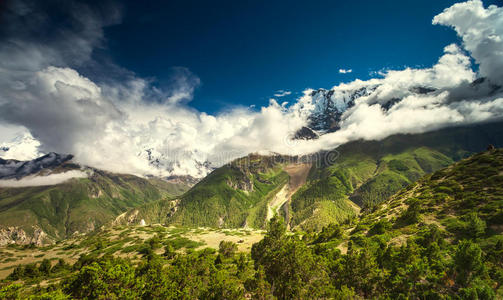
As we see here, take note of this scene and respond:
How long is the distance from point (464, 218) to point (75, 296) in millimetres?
100562

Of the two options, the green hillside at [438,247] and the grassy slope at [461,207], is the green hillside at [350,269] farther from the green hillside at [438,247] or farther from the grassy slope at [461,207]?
the grassy slope at [461,207]

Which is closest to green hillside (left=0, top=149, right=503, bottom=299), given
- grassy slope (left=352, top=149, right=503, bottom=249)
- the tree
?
the tree

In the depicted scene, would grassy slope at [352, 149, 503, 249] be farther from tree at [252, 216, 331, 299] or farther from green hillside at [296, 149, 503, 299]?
tree at [252, 216, 331, 299]

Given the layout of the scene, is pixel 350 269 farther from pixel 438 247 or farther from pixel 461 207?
pixel 461 207

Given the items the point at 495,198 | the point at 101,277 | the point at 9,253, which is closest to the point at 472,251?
the point at 495,198

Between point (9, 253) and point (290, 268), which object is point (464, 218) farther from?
point (9, 253)

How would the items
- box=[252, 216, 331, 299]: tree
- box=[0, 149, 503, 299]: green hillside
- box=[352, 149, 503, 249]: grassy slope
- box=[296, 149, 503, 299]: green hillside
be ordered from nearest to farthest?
1. box=[0, 149, 503, 299]: green hillside
2. box=[252, 216, 331, 299]: tree
3. box=[296, 149, 503, 299]: green hillside
4. box=[352, 149, 503, 249]: grassy slope

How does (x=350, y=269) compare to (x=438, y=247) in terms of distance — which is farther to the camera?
(x=438, y=247)

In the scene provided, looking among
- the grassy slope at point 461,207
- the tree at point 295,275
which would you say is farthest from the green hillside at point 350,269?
the grassy slope at point 461,207

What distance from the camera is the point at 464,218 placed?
203ft


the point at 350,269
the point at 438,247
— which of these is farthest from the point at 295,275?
the point at 438,247

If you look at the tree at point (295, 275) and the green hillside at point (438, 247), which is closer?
the tree at point (295, 275)

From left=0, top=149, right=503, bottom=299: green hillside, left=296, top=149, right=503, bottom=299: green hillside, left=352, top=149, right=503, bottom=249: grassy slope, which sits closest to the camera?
left=0, top=149, right=503, bottom=299: green hillside

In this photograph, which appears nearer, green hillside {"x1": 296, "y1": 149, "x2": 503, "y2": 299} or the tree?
the tree
